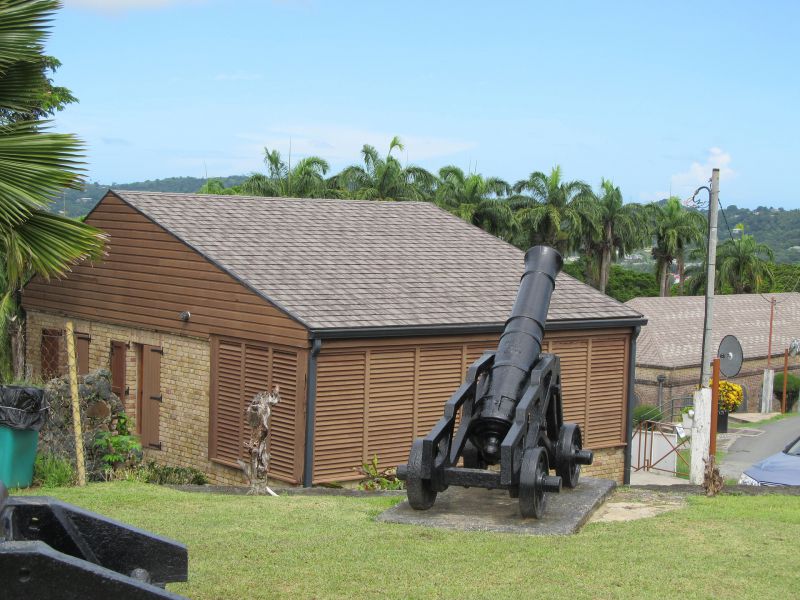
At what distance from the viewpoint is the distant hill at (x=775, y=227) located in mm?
142137

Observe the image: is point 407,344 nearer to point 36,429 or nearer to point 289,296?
point 289,296

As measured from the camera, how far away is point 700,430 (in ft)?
56.9

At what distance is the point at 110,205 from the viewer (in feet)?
64.8

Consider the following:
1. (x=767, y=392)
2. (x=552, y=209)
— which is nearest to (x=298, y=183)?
(x=552, y=209)

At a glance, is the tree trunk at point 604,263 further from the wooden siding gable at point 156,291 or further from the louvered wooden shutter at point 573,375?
the wooden siding gable at point 156,291

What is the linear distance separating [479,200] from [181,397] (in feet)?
164

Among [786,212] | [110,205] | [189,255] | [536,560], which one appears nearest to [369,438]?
[189,255]

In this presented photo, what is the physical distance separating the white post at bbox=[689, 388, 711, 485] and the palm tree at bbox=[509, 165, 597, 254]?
168ft

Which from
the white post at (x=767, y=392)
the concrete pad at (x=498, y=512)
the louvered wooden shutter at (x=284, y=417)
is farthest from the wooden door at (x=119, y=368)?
the white post at (x=767, y=392)

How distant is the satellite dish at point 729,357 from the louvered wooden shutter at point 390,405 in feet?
18.8

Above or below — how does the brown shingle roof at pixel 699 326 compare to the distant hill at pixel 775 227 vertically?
below

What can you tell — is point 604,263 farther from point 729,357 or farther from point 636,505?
point 636,505

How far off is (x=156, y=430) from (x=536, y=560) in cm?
1158

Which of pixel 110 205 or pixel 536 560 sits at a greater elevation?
pixel 110 205
